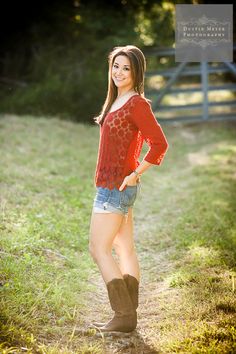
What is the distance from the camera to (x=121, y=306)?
313 centimetres

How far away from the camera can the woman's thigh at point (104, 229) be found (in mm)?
3041

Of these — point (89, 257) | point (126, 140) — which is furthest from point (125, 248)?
point (89, 257)

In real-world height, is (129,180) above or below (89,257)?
above

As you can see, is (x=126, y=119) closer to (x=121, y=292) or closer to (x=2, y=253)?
(x=121, y=292)

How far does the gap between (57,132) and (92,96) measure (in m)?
2.11

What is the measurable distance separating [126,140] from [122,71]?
0.44 meters

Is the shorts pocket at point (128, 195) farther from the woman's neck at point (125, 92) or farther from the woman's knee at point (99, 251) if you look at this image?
the woman's neck at point (125, 92)

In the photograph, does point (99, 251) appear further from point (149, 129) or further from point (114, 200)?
point (149, 129)

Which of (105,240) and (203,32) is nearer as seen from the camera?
(105,240)

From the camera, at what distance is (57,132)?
31.9 feet

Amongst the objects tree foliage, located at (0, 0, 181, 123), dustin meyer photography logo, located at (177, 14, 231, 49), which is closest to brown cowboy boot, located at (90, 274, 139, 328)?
dustin meyer photography logo, located at (177, 14, 231, 49)

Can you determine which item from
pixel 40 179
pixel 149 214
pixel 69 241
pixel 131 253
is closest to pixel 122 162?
pixel 131 253

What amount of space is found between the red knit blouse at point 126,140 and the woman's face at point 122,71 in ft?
0.41

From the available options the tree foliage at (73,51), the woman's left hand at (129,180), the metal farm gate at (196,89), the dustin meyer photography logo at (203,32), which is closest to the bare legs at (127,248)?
the woman's left hand at (129,180)
